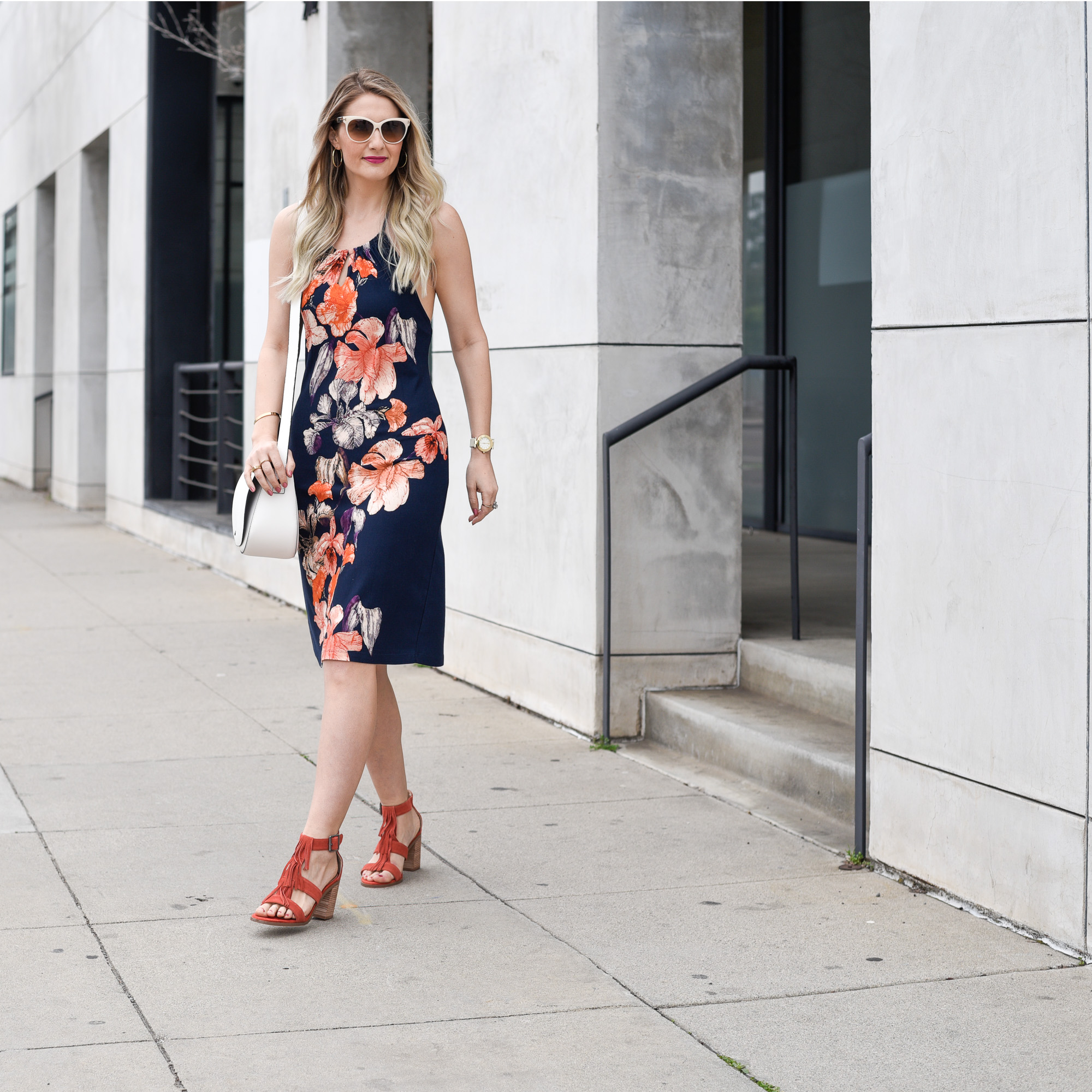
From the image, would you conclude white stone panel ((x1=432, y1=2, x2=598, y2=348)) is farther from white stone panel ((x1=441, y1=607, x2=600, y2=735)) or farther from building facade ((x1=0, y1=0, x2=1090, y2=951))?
white stone panel ((x1=441, y1=607, x2=600, y2=735))

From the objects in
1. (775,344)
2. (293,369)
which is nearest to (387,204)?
(293,369)

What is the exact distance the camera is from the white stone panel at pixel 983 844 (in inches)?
153

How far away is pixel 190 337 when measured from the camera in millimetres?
14352

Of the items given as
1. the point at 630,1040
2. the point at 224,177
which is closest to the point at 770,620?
the point at 630,1040

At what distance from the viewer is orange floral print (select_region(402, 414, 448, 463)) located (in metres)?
4.19

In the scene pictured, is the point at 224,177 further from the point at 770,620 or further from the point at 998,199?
the point at 998,199

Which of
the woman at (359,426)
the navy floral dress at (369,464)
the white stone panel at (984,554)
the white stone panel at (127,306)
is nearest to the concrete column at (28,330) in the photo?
the white stone panel at (127,306)

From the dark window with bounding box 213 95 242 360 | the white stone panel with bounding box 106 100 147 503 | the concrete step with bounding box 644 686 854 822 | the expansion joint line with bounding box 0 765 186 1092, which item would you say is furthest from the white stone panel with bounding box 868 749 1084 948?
the white stone panel with bounding box 106 100 147 503

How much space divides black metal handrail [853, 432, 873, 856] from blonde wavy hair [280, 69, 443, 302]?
4.42 feet

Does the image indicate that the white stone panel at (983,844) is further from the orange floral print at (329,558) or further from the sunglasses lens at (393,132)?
the sunglasses lens at (393,132)

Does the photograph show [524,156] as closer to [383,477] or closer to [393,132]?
[393,132]

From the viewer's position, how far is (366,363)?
13.8 ft

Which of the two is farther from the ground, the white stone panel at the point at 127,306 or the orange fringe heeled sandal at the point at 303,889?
the white stone panel at the point at 127,306

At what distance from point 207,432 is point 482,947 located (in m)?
10.9
